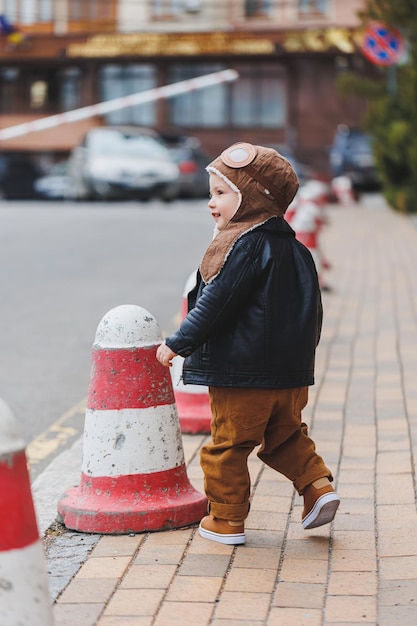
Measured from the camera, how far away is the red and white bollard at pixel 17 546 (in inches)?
116

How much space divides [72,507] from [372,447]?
1810 mm

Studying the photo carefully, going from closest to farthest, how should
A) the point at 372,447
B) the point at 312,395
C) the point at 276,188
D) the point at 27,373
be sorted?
the point at 276,188 → the point at 372,447 → the point at 312,395 → the point at 27,373

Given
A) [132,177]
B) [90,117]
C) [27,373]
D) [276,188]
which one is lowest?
[90,117]

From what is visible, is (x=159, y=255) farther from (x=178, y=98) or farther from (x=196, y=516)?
(x=178, y=98)

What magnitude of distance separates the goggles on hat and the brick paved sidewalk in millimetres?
1236

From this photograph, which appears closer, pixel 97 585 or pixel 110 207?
pixel 97 585

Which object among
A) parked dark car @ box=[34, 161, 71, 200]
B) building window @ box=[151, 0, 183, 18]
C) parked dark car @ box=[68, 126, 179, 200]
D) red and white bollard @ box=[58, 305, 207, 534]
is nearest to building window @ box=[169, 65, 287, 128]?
building window @ box=[151, 0, 183, 18]

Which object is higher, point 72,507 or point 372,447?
point 72,507

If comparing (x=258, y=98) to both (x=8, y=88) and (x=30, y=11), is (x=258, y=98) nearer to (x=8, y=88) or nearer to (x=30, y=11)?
(x=30, y=11)

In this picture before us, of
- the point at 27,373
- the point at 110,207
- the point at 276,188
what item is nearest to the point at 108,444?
the point at 276,188

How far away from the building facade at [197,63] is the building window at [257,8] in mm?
35

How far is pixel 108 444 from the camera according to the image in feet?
14.5

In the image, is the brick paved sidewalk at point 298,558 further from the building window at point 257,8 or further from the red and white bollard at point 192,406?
the building window at point 257,8

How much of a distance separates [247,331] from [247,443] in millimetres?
408
